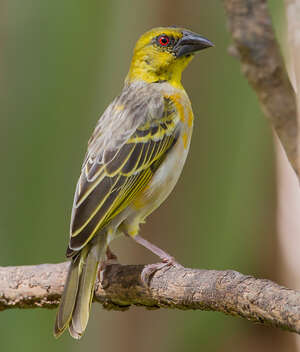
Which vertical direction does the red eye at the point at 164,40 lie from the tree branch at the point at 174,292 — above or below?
above

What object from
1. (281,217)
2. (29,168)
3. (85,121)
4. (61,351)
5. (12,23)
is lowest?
(61,351)

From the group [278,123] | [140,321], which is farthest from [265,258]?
[278,123]

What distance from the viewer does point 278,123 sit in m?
2.08

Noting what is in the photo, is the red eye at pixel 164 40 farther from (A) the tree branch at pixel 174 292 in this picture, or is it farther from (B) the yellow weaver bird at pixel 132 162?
(A) the tree branch at pixel 174 292

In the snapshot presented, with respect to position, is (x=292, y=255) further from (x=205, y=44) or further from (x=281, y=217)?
(x=205, y=44)

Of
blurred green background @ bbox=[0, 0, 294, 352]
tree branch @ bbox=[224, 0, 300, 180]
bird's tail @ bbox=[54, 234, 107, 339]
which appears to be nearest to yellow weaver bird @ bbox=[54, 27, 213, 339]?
bird's tail @ bbox=[54, 234, 107, 339]

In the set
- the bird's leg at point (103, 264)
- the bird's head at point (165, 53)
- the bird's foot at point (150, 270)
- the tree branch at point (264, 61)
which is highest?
the tree branch at point (264, 61)

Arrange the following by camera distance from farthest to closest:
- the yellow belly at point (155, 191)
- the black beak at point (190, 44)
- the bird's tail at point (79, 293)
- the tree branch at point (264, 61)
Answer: the black beak at point (190, 44), the yellow belly at point (155, 191), the bird's tail at point (79, 293), the tree branch at point (264, 61)

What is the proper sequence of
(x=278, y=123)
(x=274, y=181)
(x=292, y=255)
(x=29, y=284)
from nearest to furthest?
(x=278, y=123) < (x=29, y=284) < (x=292, y=255) < (x=274, y=181)

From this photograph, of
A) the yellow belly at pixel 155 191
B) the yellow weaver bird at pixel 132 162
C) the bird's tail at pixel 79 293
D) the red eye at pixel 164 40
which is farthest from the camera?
the red eye at pixel 164 40

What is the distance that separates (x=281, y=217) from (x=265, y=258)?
417 millimetres

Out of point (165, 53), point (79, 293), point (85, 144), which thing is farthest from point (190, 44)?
point (79, 293)

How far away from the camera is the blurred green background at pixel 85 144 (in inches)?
177

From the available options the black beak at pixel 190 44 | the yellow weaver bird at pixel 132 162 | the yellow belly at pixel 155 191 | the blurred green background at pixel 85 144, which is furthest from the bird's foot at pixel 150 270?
the black beak at pixel 190 44
